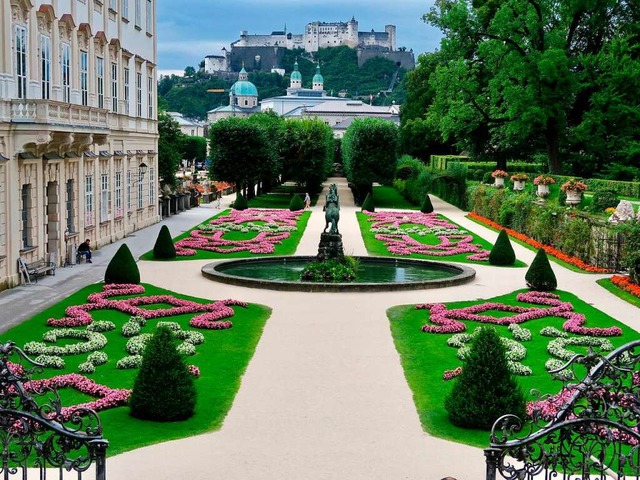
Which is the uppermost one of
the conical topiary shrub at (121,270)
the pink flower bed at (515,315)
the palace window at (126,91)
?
the palace window at (126,91)

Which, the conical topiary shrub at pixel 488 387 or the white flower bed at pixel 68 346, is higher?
the conical topiary shrub at pixel 488 387

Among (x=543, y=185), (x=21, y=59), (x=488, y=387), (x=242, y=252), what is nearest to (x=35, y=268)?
(x=21, y=59)

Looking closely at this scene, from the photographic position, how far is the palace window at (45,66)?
29.2 meters

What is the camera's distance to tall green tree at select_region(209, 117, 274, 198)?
6341 cm

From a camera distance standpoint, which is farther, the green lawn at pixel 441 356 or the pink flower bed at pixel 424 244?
the pink flower bed at pixel 424 244

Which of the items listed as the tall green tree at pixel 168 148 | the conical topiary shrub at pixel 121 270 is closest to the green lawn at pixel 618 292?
the conical topiary shrub at pixel 121 270

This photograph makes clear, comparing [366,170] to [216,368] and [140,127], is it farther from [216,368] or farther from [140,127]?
[216,368]

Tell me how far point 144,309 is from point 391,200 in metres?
47.1

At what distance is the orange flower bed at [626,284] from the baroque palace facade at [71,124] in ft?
56.1

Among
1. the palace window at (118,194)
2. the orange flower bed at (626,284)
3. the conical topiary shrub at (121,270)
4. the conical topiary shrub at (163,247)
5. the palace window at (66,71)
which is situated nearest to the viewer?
the orange flower bed at (626,284)

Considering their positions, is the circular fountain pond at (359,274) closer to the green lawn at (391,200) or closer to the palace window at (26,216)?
the palace window at (26,216)

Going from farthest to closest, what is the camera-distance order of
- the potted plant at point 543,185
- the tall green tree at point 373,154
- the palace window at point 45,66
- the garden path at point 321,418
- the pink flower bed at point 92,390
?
the tall green tree at point 373,154 → the potted plant at point 543,185 → the palace window at point 45,66 → the pink flower bed at point 92,390 → the garden path at point 321,418

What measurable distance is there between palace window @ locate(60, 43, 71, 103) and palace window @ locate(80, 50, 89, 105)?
1.69 meters

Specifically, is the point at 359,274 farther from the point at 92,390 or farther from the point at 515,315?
the point at 92,390
